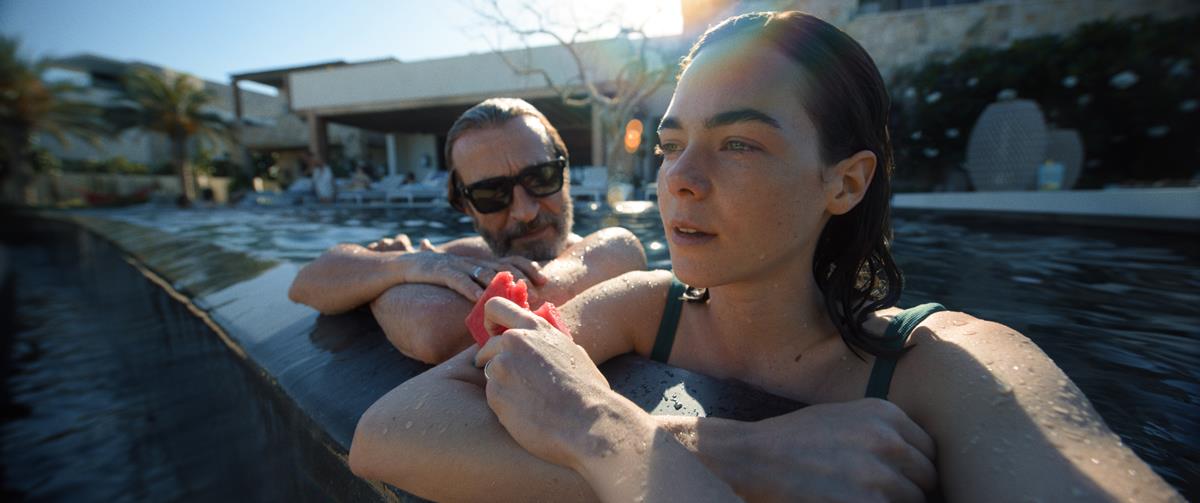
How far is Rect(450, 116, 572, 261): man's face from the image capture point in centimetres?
244

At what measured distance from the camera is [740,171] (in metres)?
1.05

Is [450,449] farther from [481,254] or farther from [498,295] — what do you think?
[481,254]

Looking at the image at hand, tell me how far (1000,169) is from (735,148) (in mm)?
12231

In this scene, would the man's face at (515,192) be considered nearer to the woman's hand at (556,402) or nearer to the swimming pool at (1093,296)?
the woman's hand at (556,402)

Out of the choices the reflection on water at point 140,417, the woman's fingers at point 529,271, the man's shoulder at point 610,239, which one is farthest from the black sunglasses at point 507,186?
the reflection on water at point 140,417

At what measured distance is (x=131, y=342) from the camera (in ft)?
17.5

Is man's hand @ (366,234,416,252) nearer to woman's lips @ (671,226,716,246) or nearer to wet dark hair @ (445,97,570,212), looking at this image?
wet dark hair @ (445,97,570,212)

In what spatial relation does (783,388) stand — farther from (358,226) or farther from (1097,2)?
(1097,2)

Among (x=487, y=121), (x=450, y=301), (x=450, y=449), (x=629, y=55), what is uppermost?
(x=629, y=55)

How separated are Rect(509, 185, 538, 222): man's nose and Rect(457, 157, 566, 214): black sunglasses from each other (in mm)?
19

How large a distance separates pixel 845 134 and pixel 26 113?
28912 millimetres

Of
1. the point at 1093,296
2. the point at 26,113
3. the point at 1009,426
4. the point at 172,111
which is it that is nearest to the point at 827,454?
the point at 1009,426

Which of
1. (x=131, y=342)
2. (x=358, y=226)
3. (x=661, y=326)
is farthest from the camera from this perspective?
(x=358, y=226)

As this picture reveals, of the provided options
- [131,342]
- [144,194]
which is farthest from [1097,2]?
[144,194]
